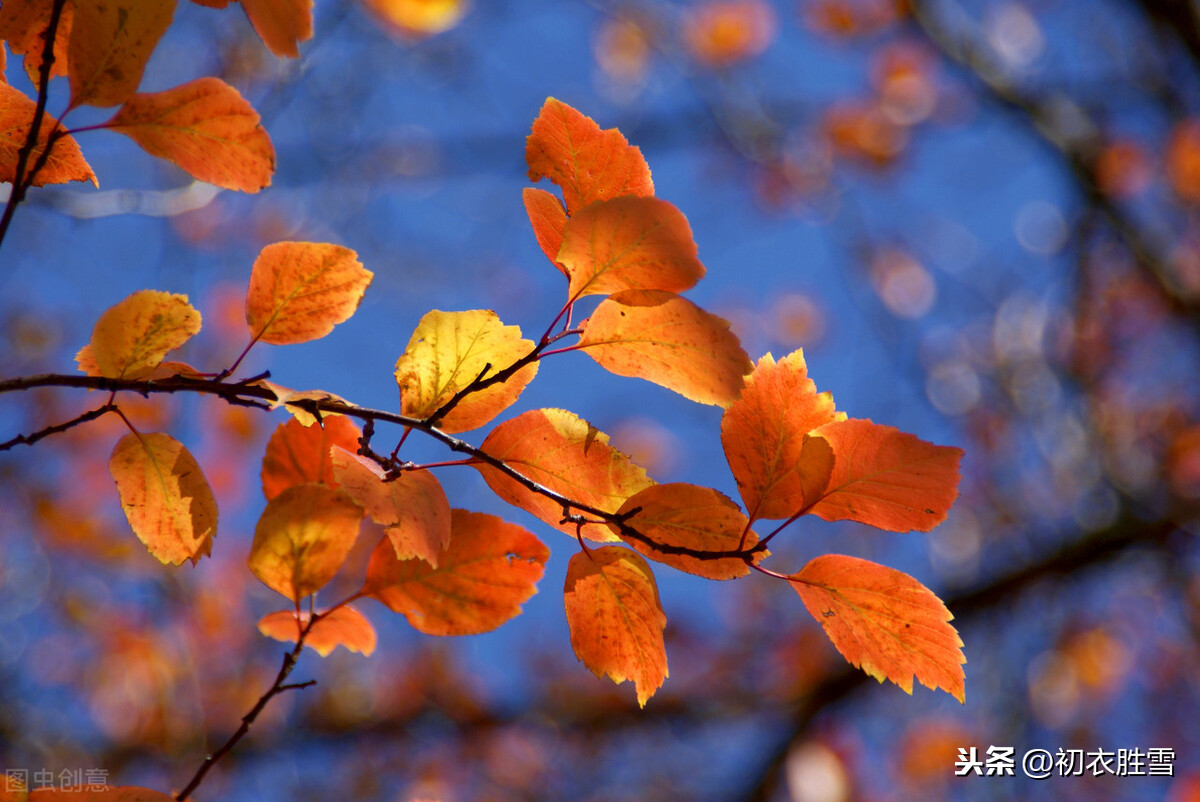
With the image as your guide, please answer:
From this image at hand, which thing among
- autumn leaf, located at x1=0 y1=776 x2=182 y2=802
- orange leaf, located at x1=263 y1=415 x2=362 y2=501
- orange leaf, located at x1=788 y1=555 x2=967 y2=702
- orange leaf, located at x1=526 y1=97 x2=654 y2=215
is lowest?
autumn leaf, located at x1=0 y1=776 x2=182 y2=802

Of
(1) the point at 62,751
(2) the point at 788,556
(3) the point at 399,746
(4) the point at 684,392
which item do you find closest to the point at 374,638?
(4) the point at 684,392

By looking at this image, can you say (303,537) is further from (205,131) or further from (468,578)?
(205,131)

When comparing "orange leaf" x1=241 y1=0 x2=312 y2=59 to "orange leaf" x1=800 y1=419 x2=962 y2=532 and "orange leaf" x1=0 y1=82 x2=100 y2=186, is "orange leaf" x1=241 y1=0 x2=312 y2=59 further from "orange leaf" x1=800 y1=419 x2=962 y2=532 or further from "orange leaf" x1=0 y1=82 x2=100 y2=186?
"orange leaf" x1=800 y1=419 x2=962 y2=532

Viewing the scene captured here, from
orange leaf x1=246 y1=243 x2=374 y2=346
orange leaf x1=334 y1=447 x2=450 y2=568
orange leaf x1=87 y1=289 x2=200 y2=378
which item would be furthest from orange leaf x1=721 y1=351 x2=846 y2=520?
orange leaf x1=87 y1=289 x2=200 y2=378

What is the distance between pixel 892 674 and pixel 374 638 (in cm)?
48

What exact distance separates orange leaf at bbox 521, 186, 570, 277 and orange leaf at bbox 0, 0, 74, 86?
15.3 inches

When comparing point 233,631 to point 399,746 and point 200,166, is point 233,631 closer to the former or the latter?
point 399,746

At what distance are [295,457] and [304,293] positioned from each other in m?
0.15

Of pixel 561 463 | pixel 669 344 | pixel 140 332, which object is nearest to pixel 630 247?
pixel 669 344

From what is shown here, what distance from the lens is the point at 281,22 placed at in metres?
0.68

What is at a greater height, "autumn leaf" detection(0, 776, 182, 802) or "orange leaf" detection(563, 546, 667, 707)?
"orange leaf" detection(563, 546, 667, 707)

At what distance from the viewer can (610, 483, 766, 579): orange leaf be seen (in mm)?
630

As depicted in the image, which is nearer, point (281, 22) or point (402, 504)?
point (402, 504)

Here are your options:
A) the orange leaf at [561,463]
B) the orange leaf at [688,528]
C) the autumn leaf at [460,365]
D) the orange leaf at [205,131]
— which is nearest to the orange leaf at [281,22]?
the orange leaf at [205,131]
